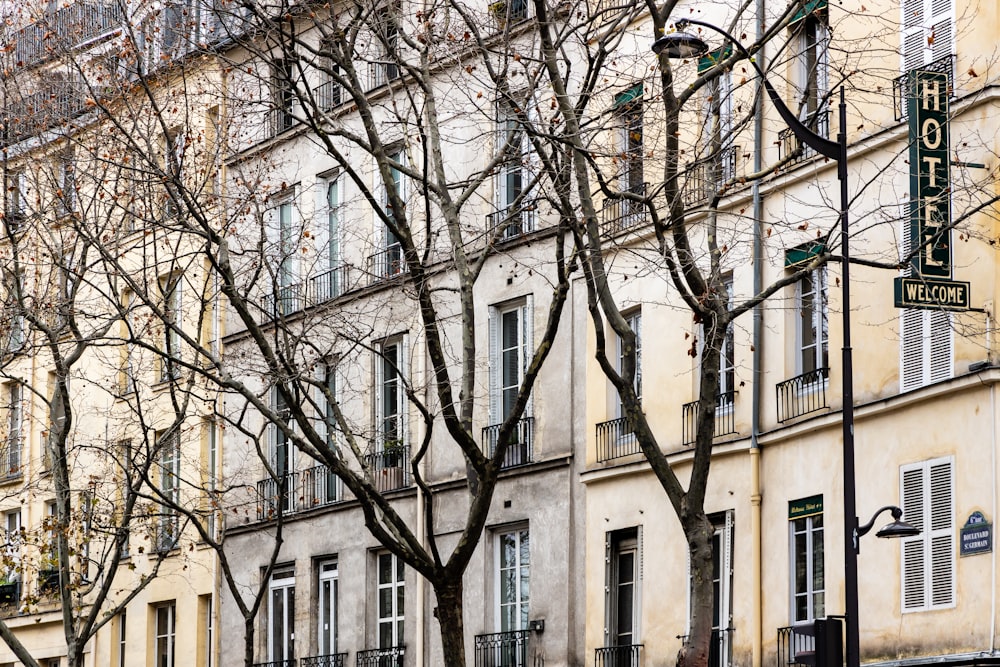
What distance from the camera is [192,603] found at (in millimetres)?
40500

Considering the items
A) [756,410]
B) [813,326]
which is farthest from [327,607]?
[813,326]

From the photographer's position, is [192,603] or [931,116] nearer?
[931,116]

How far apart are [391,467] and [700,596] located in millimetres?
16337

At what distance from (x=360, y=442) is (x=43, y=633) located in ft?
47.6

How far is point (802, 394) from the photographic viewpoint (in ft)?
83.9

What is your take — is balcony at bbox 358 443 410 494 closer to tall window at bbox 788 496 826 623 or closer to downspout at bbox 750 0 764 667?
downspout at bbox 750 0 764 667

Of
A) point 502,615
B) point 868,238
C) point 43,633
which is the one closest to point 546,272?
point 502,615

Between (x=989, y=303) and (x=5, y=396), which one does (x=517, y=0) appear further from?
(x=5, y=396)

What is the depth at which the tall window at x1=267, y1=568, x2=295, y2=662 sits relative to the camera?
3756 cm

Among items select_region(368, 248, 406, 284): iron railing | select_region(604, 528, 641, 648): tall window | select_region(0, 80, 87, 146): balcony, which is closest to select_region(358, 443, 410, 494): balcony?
select_region(368, 248, 406, 284): iron railing

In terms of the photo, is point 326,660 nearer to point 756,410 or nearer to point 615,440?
point 615,440

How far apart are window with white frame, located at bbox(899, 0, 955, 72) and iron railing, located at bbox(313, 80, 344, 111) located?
617 inches

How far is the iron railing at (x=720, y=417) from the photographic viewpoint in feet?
88.5

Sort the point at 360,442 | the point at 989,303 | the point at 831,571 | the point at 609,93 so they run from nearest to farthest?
the point at 989,303 < the point at 831,571 < the point at 609,93 < the point at 360,442
